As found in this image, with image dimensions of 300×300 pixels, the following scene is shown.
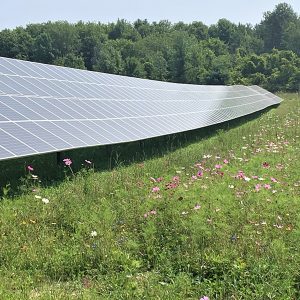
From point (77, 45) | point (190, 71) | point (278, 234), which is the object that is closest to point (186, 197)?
point (278, 234)

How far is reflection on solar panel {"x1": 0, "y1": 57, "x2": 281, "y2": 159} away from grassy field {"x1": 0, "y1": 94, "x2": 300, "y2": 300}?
1381 mm

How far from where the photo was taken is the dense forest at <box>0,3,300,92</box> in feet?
227

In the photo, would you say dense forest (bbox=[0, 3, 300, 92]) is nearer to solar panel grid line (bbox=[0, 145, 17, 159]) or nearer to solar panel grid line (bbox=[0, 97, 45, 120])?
solar panel grid line (bbox=[0, 97, 45, 120])

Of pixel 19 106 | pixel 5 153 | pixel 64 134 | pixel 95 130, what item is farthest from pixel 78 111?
pixel 5 153

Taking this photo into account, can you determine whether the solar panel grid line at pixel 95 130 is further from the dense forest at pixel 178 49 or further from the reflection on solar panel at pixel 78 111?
the dense forest at pixel 178 49

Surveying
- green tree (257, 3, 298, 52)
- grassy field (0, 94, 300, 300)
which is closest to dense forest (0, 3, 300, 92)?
green tree (257, 3, 298, 52)

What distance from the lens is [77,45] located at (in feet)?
Answer: 373

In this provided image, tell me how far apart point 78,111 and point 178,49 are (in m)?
70.4

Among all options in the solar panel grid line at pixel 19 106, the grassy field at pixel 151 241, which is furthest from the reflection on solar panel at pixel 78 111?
the grassy field at pixel 151 241

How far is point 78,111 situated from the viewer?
11.6 m

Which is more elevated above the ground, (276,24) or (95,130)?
(276,24)

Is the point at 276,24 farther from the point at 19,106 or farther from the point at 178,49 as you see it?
the point at 19,106

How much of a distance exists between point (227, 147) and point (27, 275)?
8490 millimetres

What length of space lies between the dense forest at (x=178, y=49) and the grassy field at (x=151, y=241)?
185ft
